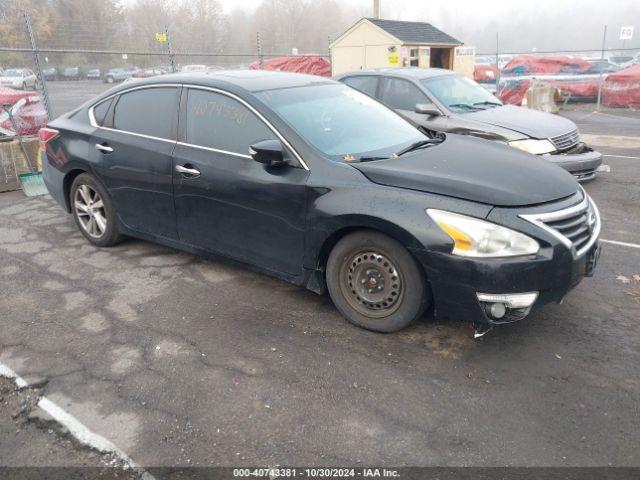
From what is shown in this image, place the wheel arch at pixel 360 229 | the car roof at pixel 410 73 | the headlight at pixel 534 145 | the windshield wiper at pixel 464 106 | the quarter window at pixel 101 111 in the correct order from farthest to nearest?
Result: the car roof at pixel 410 73 < the windshield wiper at pixel 464 106 < the headlight at pixel 534 145 < the quarter window at pixel 101 111 < the wheel arch at pixel 360 229

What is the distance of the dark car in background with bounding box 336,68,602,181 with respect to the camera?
6859 millimetres

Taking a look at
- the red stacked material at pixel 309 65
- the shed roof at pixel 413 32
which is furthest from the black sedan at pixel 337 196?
the red stacked material at pixel 309 65

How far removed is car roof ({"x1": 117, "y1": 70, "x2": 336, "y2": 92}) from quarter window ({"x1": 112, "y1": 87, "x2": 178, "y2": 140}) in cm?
12

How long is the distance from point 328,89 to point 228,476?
3.12 meters

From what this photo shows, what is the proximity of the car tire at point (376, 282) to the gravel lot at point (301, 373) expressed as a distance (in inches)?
5.5

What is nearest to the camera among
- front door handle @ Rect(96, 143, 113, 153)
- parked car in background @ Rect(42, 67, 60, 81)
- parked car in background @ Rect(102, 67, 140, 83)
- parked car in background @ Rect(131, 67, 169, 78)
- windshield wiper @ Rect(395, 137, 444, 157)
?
windshield wiper @ Rect(395, 137, 444, 157)

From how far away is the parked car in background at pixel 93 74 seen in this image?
14.8 metres

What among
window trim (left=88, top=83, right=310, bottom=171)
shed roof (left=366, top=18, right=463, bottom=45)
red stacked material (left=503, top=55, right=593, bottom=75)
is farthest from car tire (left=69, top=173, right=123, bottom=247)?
red stacked material (left=503, top=55, right=593, bottom=75)

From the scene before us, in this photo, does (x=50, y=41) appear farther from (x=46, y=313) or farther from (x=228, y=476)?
(x=228, y=476)

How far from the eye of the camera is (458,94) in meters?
7.95

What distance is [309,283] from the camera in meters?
3.70

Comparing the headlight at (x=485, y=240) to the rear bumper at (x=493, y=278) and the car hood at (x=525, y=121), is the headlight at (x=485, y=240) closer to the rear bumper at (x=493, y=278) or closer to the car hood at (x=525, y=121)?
the rear bumper at (x=493, y=278)

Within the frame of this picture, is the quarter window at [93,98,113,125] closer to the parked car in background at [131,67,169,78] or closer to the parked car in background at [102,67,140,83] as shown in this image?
the parked car in background at [102,67,140,83]

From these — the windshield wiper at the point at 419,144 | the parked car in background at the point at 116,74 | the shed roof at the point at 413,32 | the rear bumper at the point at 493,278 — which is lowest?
the rear bumper at the point at 493,278
